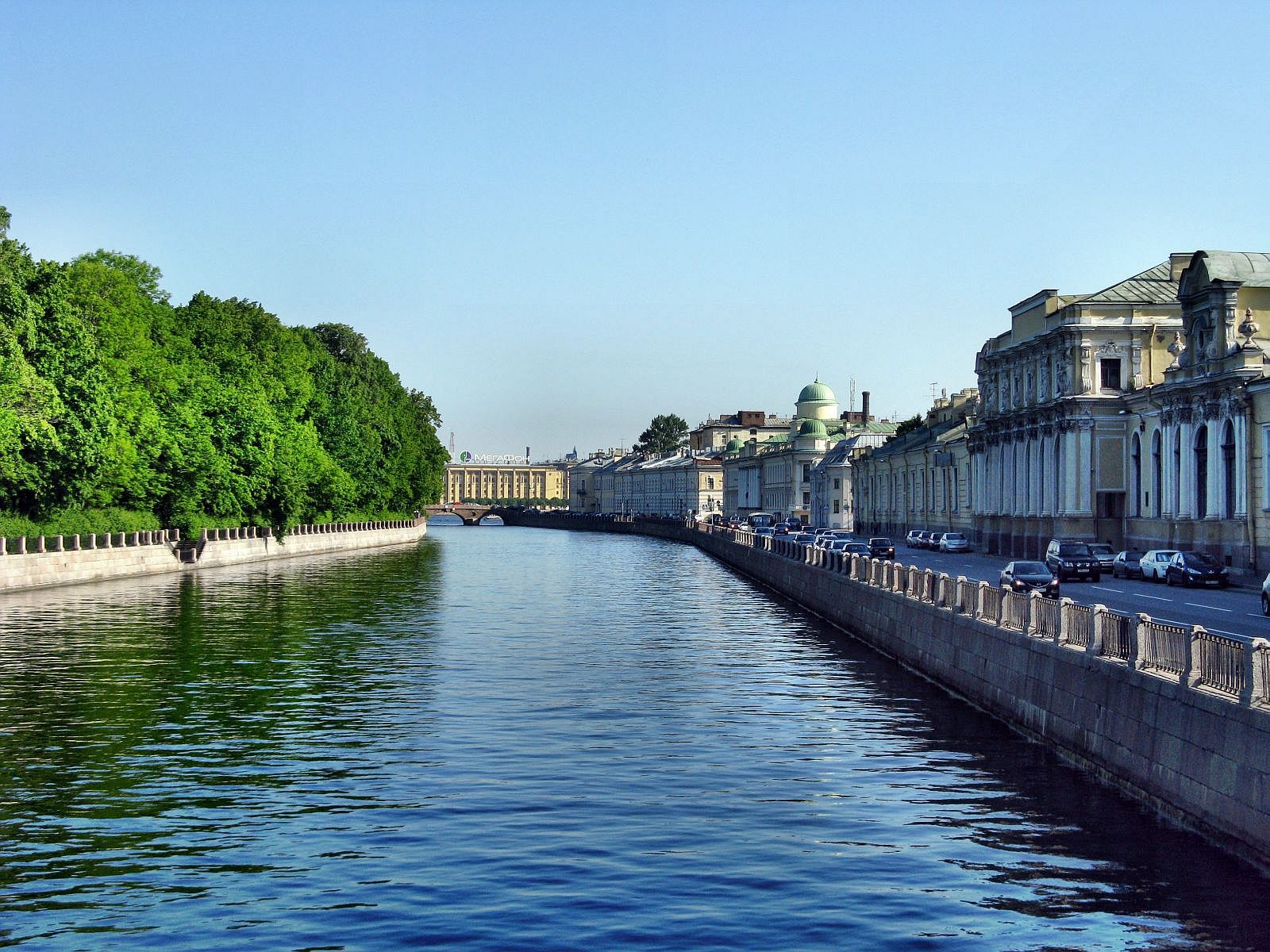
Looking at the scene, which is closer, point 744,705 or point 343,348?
point 744,705

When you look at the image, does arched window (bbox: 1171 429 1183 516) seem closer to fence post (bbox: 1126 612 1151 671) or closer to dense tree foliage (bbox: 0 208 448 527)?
dense tree foliage (bbox: 0 208 448 527)

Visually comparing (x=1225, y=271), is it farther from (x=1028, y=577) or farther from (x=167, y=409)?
(x=167, y=409)

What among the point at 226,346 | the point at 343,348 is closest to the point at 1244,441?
A: the point at 226,346

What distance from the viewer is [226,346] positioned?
314 feet

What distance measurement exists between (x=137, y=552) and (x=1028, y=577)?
4314cm

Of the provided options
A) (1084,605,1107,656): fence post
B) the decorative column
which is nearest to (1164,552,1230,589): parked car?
the decorative column

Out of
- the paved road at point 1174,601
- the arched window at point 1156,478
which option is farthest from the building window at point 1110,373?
the paved road at point 1174,601

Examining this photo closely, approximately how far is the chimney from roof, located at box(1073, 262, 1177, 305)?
0.41 feet

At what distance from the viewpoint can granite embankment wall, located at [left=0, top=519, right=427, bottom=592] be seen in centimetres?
6256

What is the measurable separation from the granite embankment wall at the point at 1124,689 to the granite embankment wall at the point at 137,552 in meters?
37.8

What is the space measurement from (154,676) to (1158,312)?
63595 millimetres

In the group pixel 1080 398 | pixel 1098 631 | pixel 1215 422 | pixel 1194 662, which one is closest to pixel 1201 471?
pixel 1215 422

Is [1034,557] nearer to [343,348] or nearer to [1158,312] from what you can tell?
[1158,312]

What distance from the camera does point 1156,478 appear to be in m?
75.0
